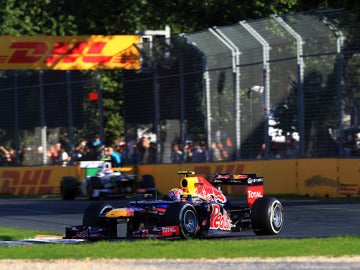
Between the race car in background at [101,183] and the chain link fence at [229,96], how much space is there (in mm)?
1568

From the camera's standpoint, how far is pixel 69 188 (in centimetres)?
3247

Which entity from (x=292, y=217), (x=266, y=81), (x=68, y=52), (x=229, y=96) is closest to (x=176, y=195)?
(x=292, y=217)

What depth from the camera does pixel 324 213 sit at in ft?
71.8

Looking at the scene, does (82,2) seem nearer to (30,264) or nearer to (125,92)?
(125,92)

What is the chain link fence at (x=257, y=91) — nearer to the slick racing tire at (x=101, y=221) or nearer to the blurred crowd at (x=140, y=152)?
the blurred crowd at (x=140, y=152)

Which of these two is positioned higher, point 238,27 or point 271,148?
point 238,27

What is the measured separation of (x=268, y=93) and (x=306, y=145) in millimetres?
2023

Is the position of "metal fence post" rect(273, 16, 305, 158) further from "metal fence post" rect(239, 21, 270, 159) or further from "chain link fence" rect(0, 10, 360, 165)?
"metal fence post" rect(239, 21, 270, 159)

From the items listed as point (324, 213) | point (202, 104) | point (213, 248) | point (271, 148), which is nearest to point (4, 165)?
point (202, 104)

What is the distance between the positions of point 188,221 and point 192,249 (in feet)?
6.95

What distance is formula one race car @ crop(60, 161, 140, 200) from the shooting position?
31477mm

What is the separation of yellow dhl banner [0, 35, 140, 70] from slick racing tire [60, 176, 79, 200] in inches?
157

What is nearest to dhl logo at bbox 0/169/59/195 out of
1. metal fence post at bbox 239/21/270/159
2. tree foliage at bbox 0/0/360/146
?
tree foliage at bbox 0/0/360/146

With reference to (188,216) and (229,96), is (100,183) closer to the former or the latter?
(229,96)
